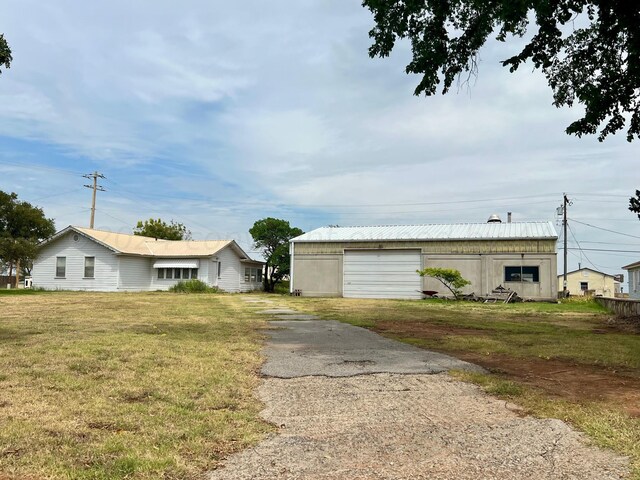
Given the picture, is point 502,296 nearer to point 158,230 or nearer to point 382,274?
point 382,274

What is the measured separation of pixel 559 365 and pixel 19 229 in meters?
33.5

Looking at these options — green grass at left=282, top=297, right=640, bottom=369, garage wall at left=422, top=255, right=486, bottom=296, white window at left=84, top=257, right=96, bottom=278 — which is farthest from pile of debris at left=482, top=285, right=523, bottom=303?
white window at left=84, top=257, right=96, bottom=278

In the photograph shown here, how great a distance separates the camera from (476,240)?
1119 inches

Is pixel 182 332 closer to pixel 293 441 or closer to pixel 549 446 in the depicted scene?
pixel 293 441

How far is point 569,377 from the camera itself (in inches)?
240

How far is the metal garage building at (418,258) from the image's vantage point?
2755 cm

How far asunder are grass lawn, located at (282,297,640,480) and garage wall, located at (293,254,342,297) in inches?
693

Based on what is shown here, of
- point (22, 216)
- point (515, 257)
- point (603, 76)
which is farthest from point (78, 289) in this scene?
point (603, 76)

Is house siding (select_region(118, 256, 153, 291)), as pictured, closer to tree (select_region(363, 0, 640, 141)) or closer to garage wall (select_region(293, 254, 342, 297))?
garage wall (select_region(293, 254, 342, 297))

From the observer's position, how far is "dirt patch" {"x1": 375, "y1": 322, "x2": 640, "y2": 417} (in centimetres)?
507

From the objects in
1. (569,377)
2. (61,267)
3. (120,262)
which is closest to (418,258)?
(120,262)

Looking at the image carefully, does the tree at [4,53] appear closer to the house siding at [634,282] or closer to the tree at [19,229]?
the tree at [19,229]

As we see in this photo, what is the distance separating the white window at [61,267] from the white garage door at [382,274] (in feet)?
58.8

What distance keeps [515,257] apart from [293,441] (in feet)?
86.8
